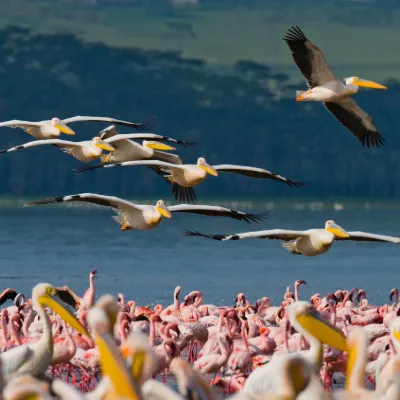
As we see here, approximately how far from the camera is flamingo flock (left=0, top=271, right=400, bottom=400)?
6.12 m

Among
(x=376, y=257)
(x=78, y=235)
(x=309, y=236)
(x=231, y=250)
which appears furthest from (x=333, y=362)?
(x=78, y=235)

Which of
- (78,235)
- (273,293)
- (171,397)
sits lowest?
(78,235)

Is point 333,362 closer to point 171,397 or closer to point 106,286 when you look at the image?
point 171,397

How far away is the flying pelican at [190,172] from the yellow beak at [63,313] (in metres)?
4.14

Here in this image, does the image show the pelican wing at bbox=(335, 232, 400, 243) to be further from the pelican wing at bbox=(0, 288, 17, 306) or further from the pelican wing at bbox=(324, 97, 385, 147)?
the pelican wing at bbox=(0, 288, 17, 306)

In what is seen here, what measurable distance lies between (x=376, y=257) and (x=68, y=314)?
126 feet

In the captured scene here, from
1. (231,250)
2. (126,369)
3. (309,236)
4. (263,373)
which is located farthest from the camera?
(231,250)

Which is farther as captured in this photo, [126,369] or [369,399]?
[369,399]

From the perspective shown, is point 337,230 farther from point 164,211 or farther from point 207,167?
point 164,211

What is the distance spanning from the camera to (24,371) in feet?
30.0

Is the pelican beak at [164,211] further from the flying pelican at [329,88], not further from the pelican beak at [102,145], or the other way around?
the flying pelican at [329,88]

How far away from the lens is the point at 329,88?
13609 millimetres

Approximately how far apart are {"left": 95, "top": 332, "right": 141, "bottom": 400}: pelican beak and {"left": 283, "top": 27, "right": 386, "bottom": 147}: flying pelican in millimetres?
7819

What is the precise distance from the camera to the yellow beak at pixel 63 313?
922cm
